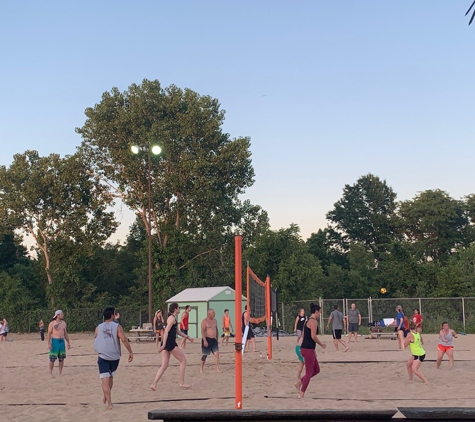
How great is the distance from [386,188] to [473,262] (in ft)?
102

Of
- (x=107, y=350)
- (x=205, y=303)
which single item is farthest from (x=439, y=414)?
(x=205, y=303)

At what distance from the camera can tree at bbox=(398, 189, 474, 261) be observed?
70.4 meters

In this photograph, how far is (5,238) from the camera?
67.1 metres

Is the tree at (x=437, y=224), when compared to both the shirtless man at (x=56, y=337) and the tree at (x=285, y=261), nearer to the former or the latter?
the tree at (x=285, y=261)

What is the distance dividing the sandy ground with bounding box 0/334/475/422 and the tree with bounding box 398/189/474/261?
51960 millimetres

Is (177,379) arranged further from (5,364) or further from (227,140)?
(227,140)

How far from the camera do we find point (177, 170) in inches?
1940

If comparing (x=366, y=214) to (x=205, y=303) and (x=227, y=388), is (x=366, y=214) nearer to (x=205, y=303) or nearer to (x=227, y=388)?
(x=205, y=303)

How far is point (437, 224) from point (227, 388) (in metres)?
61.3

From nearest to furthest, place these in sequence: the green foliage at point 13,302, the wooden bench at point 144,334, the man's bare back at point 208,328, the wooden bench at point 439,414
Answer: the wooden bench at point 439,414
the man's bare back at point 208,328
the wooden bench at point 144,334
the green foliage at point 13,302

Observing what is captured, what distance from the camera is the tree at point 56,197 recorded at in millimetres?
50844

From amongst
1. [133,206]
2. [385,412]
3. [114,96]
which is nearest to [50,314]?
[133,206]

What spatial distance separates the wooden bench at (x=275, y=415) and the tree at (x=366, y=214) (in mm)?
71777

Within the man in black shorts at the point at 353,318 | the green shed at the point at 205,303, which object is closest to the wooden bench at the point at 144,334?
the green shed at the point at 205,303
